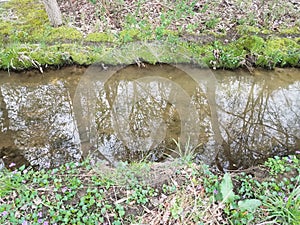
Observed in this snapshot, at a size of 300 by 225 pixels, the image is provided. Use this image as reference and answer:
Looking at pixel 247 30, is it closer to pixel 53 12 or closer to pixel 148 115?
pixel 148 115

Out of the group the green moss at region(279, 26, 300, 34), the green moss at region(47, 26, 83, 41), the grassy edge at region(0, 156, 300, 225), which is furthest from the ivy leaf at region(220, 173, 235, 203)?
Answer: the green moss at region(279, 26, 300, 34)

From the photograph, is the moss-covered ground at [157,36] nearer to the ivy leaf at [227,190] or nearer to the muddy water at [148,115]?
the muddy water at [148,115]

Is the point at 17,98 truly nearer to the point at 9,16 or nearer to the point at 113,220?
the point at 9,16

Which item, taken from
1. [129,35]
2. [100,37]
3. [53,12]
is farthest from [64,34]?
[129,35]

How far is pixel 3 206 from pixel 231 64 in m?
4.51

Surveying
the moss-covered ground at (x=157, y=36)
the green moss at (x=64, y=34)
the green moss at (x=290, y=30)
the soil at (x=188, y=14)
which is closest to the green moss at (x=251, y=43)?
the moss-covered ground at (x=157, y=36)

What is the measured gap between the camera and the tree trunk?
5.40 m

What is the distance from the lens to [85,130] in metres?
3.93

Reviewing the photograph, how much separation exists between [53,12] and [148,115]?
10.8 feet

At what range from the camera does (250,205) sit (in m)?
2.27

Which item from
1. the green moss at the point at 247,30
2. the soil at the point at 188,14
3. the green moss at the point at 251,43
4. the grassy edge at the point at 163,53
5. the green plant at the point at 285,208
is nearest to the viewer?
the green plant at the point at 285,208

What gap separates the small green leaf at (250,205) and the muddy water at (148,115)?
115 centimetres

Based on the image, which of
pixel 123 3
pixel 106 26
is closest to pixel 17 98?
pixel 106 26

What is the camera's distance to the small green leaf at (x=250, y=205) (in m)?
2.26
